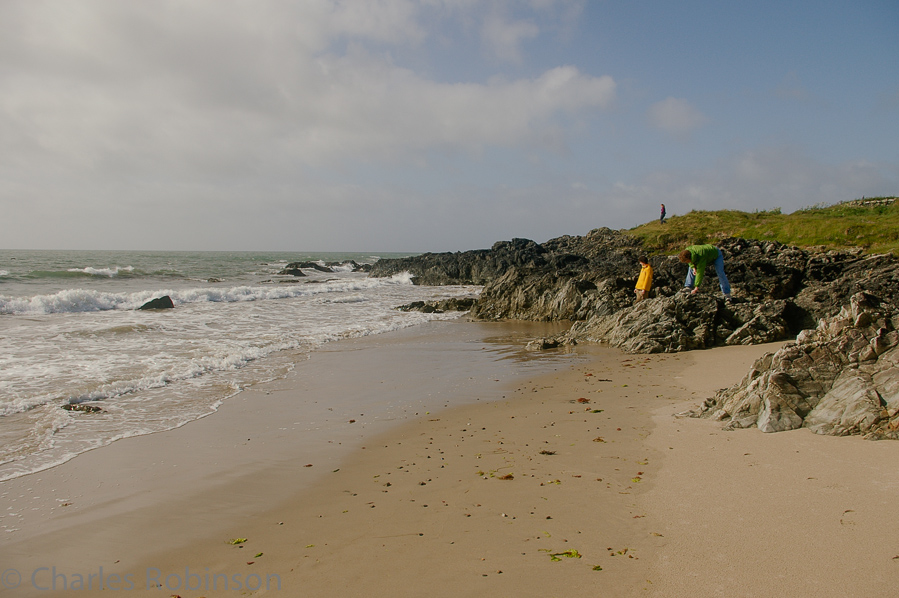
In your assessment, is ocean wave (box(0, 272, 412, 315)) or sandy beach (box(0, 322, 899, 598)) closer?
sandy beach (box(0, 322, 899, 598))

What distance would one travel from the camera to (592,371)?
9656 mm

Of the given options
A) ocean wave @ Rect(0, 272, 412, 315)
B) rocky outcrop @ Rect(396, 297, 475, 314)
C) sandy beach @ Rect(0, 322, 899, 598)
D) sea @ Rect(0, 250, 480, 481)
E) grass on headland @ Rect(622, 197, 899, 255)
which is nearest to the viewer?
sandy beach @ Rect(0, 322, 899, 598)

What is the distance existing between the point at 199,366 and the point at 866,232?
28.9 metres

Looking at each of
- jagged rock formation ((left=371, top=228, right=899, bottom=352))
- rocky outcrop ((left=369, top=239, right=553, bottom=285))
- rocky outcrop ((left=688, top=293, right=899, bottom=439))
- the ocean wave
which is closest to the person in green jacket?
jagged rock formation ((left=371, top=228, right=899, bottom=352))

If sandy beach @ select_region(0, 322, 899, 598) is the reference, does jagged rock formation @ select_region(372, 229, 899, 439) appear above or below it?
above

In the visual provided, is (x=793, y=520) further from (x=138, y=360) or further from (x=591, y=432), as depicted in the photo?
(x=138, y=360)

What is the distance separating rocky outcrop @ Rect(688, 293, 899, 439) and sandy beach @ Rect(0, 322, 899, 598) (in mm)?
264

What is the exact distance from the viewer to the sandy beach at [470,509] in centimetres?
305

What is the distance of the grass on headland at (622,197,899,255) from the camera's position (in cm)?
2339

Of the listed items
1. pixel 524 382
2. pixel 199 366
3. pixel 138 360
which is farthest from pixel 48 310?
pixel 524 382

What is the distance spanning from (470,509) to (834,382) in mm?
3888

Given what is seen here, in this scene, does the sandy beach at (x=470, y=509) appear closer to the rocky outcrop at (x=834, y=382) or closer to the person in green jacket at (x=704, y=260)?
the rocky outcrop at (x=834, y=382)

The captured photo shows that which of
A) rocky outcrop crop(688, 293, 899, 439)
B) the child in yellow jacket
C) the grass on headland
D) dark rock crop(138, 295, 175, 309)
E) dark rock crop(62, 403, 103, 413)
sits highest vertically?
the grass on headland

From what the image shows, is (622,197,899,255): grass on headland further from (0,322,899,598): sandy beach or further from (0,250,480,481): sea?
(0,322,899,598): sandy beach
